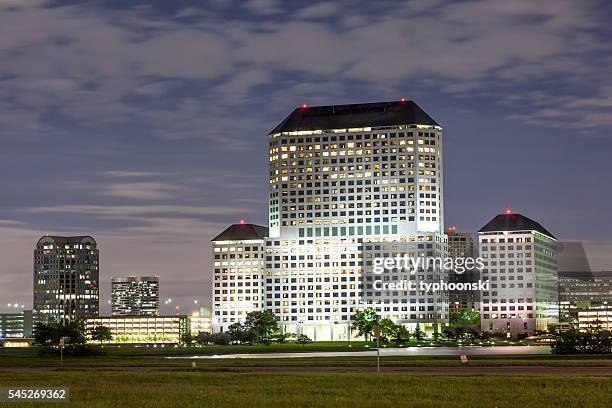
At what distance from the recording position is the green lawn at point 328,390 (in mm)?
59625

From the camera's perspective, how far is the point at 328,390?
2616 inches

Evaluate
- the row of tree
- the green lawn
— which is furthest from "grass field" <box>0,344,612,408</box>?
the row of tree

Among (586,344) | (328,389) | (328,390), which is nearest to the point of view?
(328,390)

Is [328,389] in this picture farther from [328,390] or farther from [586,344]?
[586,344]

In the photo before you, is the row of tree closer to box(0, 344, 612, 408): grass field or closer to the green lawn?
box(0, 344, 612, 408): grass field

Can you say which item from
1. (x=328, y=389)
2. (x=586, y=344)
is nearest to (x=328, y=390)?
(x=328, y=389)

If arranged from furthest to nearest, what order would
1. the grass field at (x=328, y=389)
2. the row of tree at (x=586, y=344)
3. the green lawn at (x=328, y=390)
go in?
1. the row of tree at (x=586, y=344)
2. the grass field at (x=328, y=389)
3. the green lawn at (x=328, y=390)

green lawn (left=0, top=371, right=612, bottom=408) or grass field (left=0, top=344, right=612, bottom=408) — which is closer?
green lawn (left=0, top=371, right=612, bottom=408)

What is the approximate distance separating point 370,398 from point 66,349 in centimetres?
9664

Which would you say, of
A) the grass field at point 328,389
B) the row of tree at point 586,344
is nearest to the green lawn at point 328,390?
the grass field at point 328,389

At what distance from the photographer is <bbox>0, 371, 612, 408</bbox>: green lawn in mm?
59625

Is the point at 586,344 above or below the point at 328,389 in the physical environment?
below

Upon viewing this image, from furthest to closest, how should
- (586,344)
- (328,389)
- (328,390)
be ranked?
A: (586,344) < (328,389) < (328,390)

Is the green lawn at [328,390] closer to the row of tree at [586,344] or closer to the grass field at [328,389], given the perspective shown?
the grass field at [328,389]
